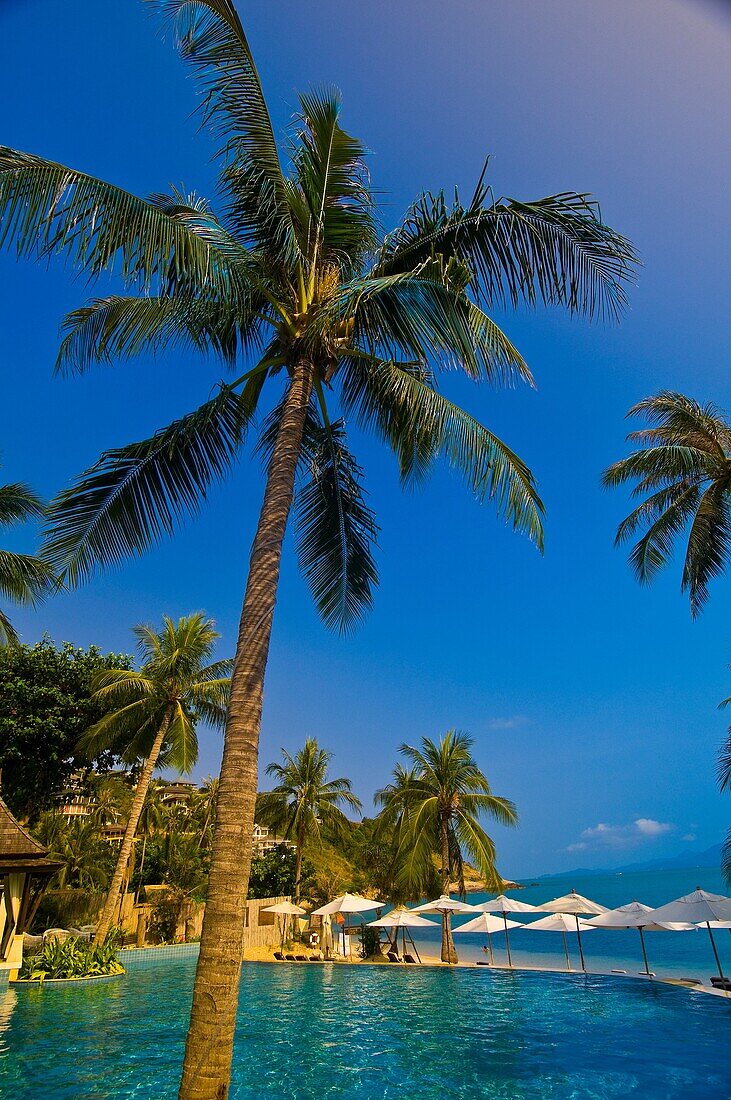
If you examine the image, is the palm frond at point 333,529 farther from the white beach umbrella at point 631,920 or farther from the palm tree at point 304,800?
the palm tree at point 304,800

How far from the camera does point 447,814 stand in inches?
919

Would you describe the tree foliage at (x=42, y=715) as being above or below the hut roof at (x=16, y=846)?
above

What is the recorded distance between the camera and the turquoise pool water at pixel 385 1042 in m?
8.29

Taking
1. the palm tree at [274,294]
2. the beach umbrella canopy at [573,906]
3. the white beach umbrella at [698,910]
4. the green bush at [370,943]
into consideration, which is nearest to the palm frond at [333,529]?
the palm tree at [274,294]

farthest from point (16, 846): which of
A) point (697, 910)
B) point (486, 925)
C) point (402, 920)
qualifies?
point (697, 910)

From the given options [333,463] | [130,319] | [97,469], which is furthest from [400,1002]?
[130,319]

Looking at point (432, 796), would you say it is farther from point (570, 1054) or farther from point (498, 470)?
point (498, 470)

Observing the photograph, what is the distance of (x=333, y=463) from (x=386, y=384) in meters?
1.60

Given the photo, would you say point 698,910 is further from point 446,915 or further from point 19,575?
point 19,575

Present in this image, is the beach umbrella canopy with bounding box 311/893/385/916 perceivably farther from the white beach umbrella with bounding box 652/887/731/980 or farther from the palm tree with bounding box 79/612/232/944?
the white beach umbrella with bounding box 652/887/731/980

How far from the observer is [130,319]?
22.4 ft

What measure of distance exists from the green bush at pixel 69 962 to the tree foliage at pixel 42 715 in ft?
28.2

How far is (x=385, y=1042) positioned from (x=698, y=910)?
8727mm

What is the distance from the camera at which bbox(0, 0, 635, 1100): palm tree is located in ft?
17.5
